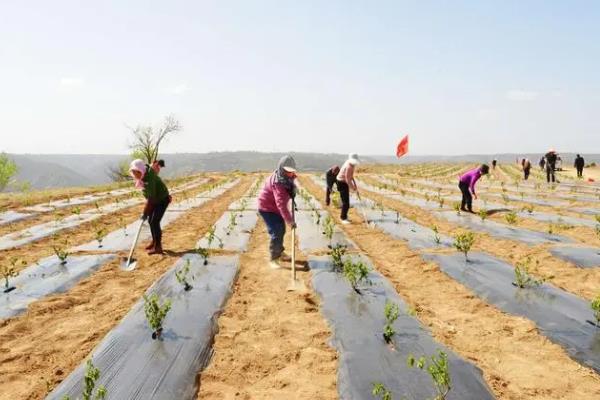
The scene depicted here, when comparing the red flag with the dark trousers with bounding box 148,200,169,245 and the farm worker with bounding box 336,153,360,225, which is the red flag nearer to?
the farm worker with bounding box 336,153,360,225

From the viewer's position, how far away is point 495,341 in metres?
4.12

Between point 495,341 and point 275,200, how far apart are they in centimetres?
353

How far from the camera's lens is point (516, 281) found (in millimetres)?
5734

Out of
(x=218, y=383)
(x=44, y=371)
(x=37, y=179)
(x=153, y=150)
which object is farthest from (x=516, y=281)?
(x=37, y=179)

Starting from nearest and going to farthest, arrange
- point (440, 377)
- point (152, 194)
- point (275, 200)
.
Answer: point (440, 377)
point (275, 200)
point (152, 194)

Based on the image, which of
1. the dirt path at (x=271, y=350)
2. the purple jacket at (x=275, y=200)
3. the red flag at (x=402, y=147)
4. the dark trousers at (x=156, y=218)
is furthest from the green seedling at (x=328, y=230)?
the red flag at (x=402, y=147)

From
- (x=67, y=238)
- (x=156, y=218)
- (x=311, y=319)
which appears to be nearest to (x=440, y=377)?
(x=311, y=319)

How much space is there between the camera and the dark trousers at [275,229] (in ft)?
22.1

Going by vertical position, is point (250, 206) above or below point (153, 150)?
below

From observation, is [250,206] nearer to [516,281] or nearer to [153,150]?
[516,281]

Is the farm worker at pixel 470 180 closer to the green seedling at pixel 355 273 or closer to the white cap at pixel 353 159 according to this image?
the white cap at pixel 353 159

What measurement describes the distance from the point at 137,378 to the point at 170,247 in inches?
201

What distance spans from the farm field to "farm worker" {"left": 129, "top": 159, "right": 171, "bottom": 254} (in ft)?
1.95

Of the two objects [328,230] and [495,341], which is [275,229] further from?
[495,341]
